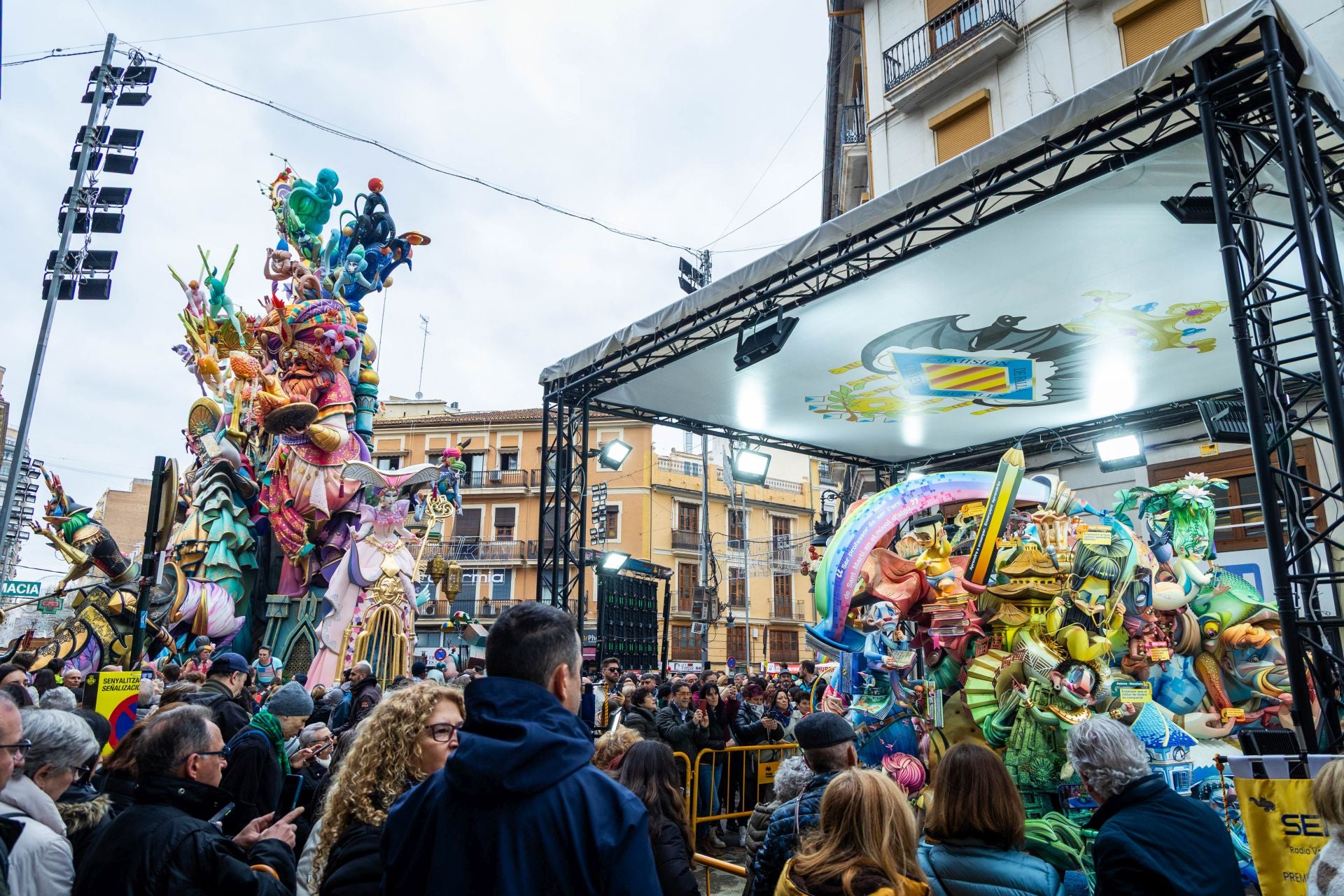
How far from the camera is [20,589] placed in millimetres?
20359

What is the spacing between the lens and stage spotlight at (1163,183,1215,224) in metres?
7.38

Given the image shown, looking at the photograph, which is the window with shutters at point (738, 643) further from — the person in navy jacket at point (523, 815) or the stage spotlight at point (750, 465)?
the person in navy jacket at point (523, 815)

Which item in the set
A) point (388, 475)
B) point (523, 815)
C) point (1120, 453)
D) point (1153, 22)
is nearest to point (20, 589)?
point (388, 475)

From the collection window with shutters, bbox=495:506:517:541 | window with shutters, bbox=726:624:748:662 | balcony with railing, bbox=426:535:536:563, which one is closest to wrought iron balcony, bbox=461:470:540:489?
window with shutters, bbox=495:506:517:541

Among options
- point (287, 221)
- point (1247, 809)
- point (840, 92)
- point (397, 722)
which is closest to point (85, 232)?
point (287, 221)

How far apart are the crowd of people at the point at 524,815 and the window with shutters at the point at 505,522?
113 feet

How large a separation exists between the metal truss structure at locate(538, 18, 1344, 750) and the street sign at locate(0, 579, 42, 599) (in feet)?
60.7

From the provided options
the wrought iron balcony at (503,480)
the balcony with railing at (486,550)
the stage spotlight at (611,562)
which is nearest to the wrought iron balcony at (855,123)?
the stage spotlight at (611,562)

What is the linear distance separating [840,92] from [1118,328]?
14.6 m

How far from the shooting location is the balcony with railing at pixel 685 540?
124ft

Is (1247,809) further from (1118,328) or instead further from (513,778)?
(1118,328)

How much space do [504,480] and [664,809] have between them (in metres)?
35.6

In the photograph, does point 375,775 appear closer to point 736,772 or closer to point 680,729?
point 680,729

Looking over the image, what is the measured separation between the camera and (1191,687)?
24.1ft
